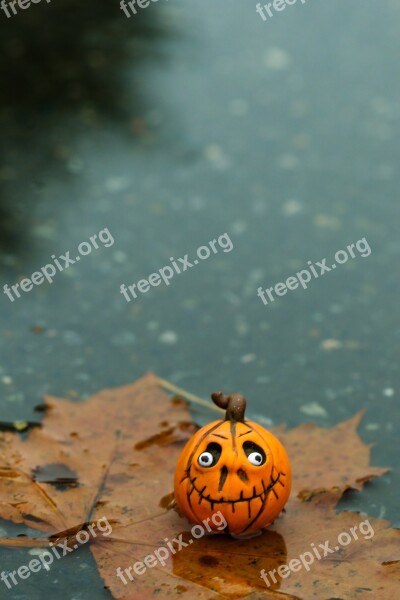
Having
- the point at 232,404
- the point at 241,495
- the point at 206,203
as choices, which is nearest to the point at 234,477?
the point at 241,495

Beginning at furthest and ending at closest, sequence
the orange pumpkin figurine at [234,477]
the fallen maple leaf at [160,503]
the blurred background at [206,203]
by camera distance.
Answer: the blurred background at [206,203], the orange pumpkin figurine at [234,477], the fallen maple leaf at [160,503]

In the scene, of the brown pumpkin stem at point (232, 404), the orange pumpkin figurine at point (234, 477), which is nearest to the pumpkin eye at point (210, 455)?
the orange pumpkin figurine at point (234, 477)

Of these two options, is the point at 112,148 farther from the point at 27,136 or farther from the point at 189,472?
the point at 189,472

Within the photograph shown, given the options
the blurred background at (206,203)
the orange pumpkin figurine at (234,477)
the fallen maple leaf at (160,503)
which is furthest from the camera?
the blurred background at (206,203)

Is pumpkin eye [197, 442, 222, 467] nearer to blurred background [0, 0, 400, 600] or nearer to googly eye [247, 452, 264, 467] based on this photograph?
googly eye [247, 452, 264, 467]

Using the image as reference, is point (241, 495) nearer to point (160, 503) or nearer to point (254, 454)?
point (254, 454)

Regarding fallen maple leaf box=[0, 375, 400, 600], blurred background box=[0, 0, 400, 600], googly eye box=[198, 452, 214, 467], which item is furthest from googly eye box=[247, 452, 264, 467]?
blurred background box=[0, 0, 400, 600]

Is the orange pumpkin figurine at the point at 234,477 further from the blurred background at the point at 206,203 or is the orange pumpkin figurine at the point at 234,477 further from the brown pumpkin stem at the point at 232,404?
the blurred background at the point at 206,203

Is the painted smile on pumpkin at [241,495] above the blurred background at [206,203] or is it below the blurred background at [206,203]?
below
